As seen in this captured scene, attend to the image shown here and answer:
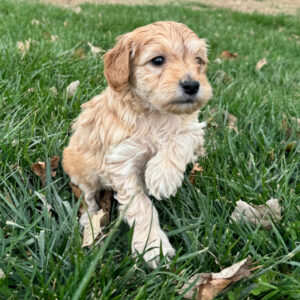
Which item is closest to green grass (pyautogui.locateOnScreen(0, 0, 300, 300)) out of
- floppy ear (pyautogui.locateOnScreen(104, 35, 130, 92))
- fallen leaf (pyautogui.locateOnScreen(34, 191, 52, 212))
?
fallen leaf (pyautogui.locateOnScreen(34, 191, 52, 212))

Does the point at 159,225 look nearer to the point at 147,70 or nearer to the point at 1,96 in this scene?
the point at 147,70

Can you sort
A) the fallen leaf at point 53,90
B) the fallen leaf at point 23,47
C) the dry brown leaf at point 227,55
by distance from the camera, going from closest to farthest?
the fallen leaf at point 53,90
the fallen leaf at point 23,47
the dry brown leaf at point 227,55

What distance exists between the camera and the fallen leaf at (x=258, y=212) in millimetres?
2014

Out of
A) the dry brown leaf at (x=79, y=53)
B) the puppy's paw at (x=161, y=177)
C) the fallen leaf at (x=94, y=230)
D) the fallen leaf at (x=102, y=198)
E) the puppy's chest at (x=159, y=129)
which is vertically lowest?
the fallen leaf at (x=102, y=198)

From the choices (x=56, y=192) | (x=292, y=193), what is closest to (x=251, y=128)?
(x=292, y=193)

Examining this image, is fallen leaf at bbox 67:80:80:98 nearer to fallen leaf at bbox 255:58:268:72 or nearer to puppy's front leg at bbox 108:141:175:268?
puppy's front leg at bbox 108:141:175:268

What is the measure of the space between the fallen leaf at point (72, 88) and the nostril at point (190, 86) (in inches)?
66.0

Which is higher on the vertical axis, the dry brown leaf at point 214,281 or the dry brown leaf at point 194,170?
the dry brown leaf at point 194,170

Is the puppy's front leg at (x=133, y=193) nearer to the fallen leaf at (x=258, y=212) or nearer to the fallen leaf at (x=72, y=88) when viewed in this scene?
the fallen leaf at (x=258, y=212)

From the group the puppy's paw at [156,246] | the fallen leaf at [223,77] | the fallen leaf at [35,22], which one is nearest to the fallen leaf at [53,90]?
the puppy's paw at [156,246]

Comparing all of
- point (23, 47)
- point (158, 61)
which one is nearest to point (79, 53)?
point (23, 47)

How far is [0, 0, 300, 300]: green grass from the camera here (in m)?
1.58

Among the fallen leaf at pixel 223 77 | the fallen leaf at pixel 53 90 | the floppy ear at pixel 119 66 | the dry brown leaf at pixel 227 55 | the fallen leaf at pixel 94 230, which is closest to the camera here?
the fallen leaf at pixel 94 230

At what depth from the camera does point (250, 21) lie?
867 cm
